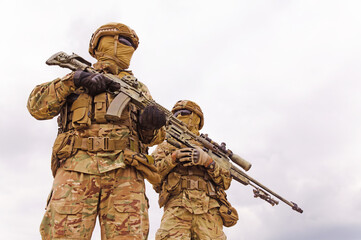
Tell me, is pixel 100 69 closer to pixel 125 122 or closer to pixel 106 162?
pixel 125 122

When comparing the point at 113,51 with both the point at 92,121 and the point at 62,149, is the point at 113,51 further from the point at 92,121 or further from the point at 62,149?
the point at 62,149

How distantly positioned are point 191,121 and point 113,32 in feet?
10.6

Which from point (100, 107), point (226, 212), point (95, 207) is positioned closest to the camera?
point (95, 207)

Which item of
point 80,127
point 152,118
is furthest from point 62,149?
point 152,118

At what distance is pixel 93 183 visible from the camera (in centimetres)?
336

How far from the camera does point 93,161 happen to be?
→ 3422 millimetres

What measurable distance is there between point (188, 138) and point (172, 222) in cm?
138

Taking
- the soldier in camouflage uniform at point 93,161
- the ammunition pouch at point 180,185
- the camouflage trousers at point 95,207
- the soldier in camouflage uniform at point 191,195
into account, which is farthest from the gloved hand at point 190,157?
the camouflage trousers at point 95,207

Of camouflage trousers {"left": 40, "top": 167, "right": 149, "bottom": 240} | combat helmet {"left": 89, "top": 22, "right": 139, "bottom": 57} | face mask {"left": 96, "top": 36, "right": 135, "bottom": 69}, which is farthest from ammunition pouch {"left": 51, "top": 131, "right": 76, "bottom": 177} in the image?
combat helmet {"left": 89, "top": 22, "right": 139, "bottom": 57}

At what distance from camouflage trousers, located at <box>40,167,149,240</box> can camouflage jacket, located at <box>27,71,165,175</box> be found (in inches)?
4.6

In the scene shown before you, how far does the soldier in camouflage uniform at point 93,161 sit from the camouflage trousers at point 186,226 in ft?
7.78

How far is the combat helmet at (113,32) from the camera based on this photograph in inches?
160

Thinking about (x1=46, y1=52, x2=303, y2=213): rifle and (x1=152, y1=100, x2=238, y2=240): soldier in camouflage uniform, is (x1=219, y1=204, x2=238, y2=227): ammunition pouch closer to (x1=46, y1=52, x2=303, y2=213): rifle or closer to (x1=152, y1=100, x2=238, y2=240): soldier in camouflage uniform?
(x1=152, y1=100, x2=238, y2=240): soldier in camouflage uniform

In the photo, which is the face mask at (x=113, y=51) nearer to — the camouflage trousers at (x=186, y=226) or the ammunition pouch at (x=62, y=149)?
the ammunition pouch at (x=62, y=149)
